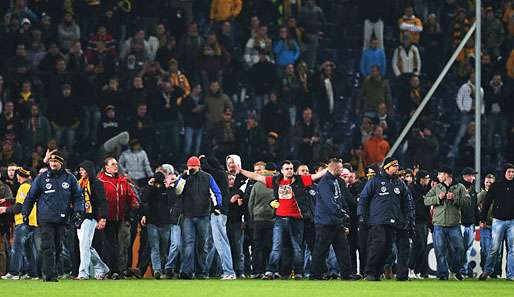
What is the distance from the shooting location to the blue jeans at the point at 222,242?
27109 millimetres

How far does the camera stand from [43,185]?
24500 mm

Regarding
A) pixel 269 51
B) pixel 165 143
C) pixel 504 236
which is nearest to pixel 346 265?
pixel 504 236

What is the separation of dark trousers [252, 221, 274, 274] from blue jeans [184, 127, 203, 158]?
312 inches

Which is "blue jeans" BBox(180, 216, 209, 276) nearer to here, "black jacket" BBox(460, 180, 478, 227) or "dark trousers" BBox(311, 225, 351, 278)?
"dark trousers" BBox(311, 225, 351, 278)

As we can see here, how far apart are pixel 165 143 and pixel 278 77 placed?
351cm

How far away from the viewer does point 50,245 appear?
952 inches

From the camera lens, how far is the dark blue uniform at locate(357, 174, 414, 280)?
1019 inches

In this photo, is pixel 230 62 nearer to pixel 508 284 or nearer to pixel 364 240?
pixel 364 240

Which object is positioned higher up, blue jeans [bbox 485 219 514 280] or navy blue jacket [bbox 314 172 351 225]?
navy blue jacket [bbox 314 172 351 225]

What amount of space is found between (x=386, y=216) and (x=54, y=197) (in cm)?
543

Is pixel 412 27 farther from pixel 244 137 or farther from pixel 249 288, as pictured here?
pixel 249 288

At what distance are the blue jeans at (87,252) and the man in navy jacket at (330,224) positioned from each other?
3.58m

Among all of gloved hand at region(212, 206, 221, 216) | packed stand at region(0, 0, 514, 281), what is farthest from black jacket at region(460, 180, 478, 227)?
gloved hand at region(212, 206, 221, 216)

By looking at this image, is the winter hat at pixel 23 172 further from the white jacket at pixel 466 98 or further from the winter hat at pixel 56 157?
the white jacket at pixel 466 98
